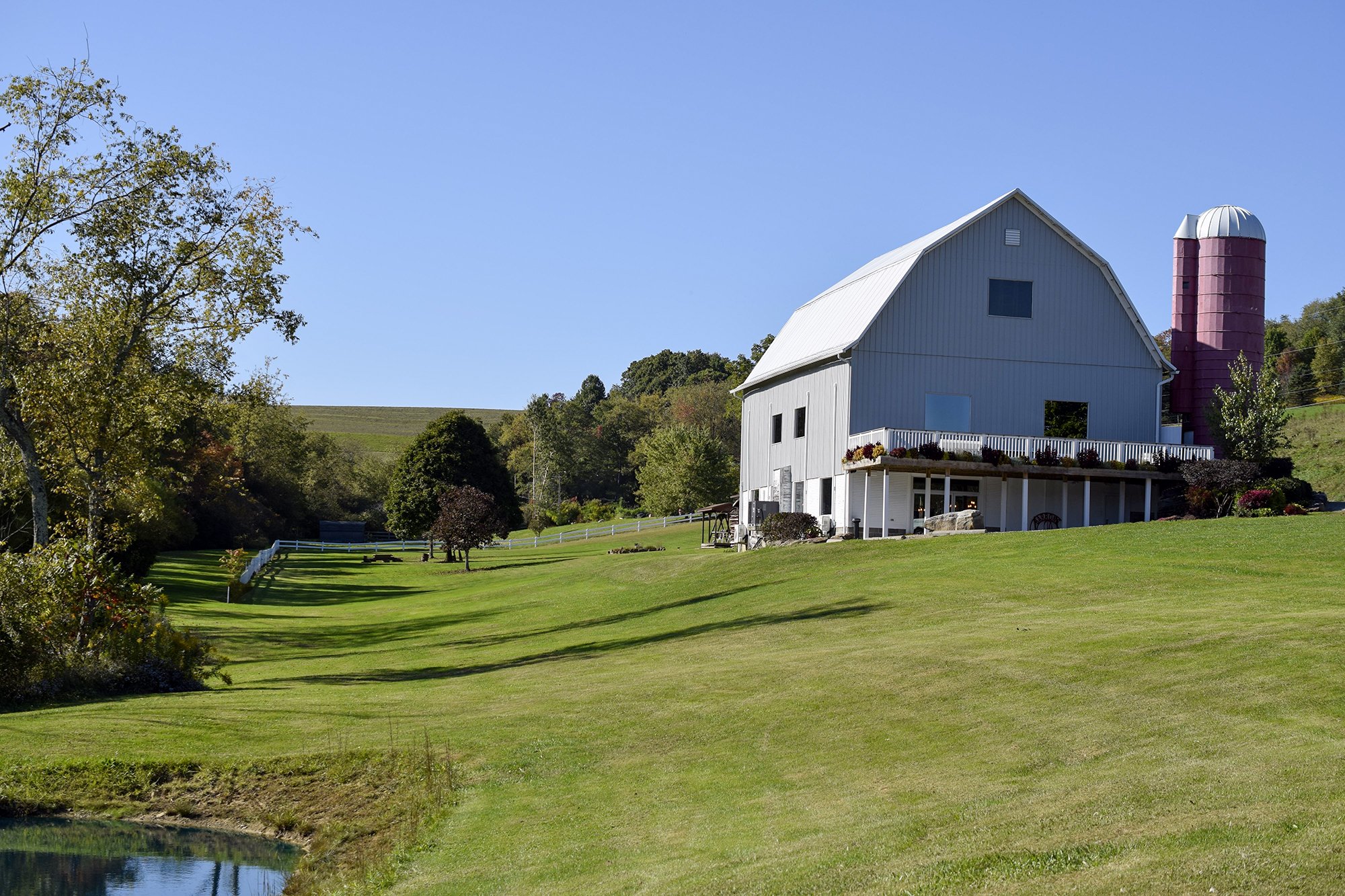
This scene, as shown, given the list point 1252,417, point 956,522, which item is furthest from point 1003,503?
point 1252,417

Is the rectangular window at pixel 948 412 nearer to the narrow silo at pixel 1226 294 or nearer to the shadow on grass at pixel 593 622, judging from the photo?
the narrow silo at pixel 1226 294

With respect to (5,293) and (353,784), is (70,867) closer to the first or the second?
(353,784)

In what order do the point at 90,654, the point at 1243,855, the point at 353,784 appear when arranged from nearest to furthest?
the point at 1243,855 → the point at 353,784 → the point at 90,654

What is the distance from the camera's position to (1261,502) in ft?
96.1

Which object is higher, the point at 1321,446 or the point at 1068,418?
the point at 1321,446

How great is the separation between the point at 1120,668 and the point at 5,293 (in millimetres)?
18350

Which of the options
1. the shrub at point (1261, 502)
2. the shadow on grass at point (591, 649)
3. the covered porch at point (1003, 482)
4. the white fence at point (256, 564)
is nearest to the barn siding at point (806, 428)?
the covered porch at point (1003, 482)

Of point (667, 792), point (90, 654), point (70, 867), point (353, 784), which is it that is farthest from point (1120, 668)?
point (90, 654)

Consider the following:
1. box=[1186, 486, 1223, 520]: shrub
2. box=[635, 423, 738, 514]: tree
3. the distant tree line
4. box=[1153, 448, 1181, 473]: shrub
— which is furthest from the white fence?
the distant tree line

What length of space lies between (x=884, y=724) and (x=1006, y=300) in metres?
25.6

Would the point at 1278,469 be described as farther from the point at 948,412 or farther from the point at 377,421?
the point at 377,421

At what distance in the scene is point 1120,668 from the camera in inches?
524

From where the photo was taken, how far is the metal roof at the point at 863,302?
35375 millimetres

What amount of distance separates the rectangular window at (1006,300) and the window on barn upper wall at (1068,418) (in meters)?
2.73
